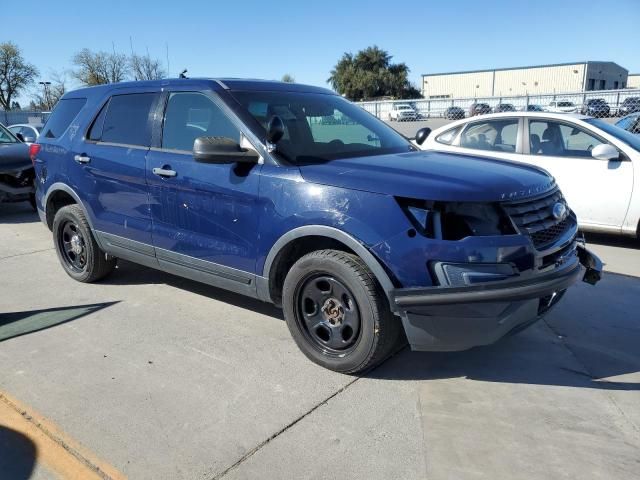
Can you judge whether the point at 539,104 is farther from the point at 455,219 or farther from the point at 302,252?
the point at 455,219

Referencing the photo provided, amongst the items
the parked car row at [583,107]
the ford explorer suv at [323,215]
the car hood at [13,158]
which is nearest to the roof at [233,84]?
the ford explorer suv at [323,215]

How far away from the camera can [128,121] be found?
4.60m

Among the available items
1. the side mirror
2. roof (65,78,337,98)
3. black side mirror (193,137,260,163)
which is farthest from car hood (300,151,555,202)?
the side mirror

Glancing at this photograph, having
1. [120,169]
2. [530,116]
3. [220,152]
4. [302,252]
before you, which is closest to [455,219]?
[302,252]

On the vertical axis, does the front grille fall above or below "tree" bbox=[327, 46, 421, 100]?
below

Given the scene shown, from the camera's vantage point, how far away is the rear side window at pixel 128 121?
4.42 m

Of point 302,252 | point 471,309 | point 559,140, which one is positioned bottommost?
point 471,309

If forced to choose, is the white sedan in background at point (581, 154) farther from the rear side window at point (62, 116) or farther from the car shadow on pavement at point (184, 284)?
the rear side window at point (62, 116)

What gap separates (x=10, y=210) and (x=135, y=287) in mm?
6456

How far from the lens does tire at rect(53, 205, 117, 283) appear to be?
16.7 feet

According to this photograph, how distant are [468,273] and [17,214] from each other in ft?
30.7

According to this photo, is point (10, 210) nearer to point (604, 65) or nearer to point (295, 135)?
point (295, 135)

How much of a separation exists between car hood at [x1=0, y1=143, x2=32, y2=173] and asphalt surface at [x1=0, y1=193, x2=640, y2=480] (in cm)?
499

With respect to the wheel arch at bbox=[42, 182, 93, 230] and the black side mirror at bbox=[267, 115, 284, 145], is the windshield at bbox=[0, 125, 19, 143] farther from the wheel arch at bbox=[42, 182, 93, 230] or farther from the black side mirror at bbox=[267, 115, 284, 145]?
the black side mirror at bbox=[267, 115, 284, 145]
